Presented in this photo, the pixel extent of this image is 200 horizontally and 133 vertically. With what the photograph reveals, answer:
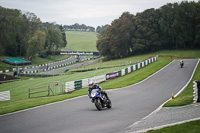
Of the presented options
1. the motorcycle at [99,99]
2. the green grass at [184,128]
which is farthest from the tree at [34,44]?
the green grass at [184,128]

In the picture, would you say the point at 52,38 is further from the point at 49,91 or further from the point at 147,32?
the point at 49,91

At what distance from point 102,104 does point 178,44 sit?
76.6m

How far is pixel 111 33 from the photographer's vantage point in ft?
290

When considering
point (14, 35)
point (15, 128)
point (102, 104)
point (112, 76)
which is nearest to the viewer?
point (15, 128)

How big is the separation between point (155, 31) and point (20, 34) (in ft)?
178

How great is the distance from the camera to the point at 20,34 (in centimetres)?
10350

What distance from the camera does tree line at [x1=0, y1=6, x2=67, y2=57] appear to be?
93.6 meters

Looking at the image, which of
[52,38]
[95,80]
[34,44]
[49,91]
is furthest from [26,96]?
[52,38]

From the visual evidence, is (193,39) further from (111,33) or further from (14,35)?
(14,35)

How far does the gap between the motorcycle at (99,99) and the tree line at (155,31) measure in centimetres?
6963

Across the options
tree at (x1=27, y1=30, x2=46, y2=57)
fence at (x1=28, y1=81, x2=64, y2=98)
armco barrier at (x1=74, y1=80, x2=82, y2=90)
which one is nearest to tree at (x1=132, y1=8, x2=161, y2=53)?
tree at (x1=27, y1=30, x2=46, y2=57)

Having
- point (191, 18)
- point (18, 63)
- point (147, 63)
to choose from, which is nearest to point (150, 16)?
point (191, 18)

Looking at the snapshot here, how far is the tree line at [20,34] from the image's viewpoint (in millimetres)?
93619

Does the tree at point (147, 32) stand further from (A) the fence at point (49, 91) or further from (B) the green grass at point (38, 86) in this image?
(A) the fence at point (49, 91)
